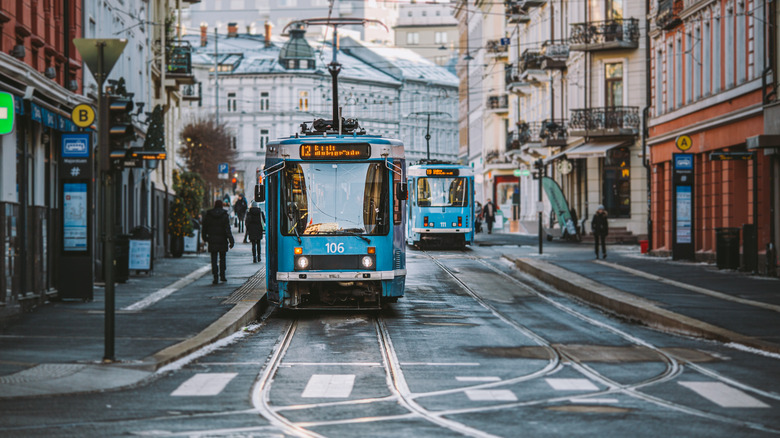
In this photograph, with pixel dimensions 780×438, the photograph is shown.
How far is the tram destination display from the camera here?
21.6 meters

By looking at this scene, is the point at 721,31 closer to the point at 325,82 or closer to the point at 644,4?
the point at 644,4

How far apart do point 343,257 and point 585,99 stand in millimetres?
38599

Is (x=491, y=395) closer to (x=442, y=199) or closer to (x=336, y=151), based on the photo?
(x=336, y=151)

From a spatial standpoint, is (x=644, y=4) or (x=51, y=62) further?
(x=644, y=4)

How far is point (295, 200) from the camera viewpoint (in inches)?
852

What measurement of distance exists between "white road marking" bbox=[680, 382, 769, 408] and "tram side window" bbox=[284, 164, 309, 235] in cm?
932

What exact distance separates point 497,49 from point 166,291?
66.0 metres

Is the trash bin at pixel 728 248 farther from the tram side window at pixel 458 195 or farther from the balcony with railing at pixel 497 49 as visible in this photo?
the balcony with railing at pixel 497 49

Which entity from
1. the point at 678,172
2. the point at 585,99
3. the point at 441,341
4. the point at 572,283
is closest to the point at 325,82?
A: the point at 585,99

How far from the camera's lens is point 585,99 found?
58500 millimetres

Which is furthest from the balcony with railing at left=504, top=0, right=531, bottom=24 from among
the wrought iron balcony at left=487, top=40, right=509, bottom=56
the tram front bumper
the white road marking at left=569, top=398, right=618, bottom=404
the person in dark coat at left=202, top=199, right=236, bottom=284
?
the white road marking at left=569, top=398, right=618, bottom=404

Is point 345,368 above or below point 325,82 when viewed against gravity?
below

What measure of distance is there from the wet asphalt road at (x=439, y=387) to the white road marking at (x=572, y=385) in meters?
0.02

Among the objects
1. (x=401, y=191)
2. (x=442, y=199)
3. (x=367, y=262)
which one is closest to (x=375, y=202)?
(x=401, y=191)
